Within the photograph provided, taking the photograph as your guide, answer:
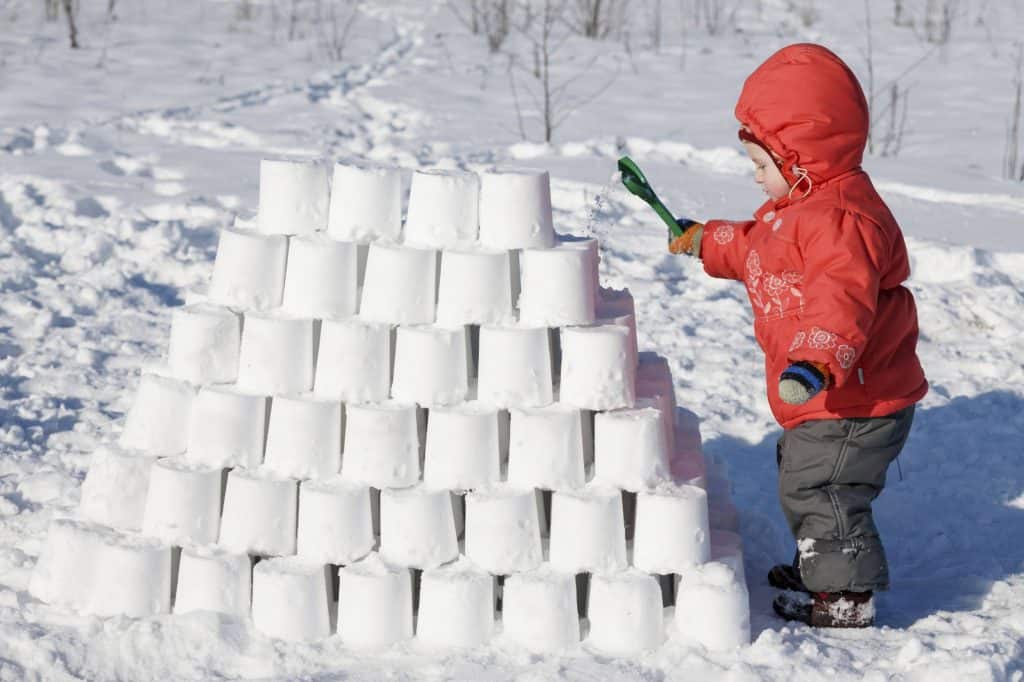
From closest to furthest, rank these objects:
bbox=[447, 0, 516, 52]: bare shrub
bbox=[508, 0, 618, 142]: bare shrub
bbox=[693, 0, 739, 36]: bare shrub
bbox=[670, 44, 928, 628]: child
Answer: bbox=[670, 44, 928, 628]: child, bbox=[508, 0, 618, 142]: bare shrub, bbox=[447, 0, 516, 52]: bare shrub, bbox=[693, 0, 739, 36]: bare shrub

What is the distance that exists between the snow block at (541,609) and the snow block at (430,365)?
0.44m

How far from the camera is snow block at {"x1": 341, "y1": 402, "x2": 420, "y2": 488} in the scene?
2.94 meters

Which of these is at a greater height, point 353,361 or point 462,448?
point 353,361

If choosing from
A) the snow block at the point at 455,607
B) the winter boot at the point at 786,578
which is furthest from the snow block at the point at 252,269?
the winter boot at the point at 786,578

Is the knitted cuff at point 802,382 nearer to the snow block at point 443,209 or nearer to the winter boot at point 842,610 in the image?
the winter boot at point 842,610

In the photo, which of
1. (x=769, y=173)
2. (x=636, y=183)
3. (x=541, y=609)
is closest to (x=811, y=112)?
(x=769, y=173)

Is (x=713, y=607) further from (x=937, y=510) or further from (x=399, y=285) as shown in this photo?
(x=937, y=510)

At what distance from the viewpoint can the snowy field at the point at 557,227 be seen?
2.98 m

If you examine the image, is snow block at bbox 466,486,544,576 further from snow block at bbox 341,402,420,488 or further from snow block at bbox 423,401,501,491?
snow block at bbox 341,402,420,488

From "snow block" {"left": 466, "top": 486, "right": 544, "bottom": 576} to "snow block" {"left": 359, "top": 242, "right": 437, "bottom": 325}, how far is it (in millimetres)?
432

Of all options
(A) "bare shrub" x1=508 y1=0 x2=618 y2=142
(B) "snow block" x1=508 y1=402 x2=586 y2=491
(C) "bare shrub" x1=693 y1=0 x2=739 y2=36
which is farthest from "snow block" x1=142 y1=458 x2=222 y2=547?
(C) "bare shrub" x1=693 y1=0 x2=739 y2=36

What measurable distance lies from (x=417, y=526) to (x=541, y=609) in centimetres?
33

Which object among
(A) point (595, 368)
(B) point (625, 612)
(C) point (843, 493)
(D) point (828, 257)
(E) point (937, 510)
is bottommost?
(E) point (937, 510)

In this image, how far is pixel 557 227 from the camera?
6.17 metres
